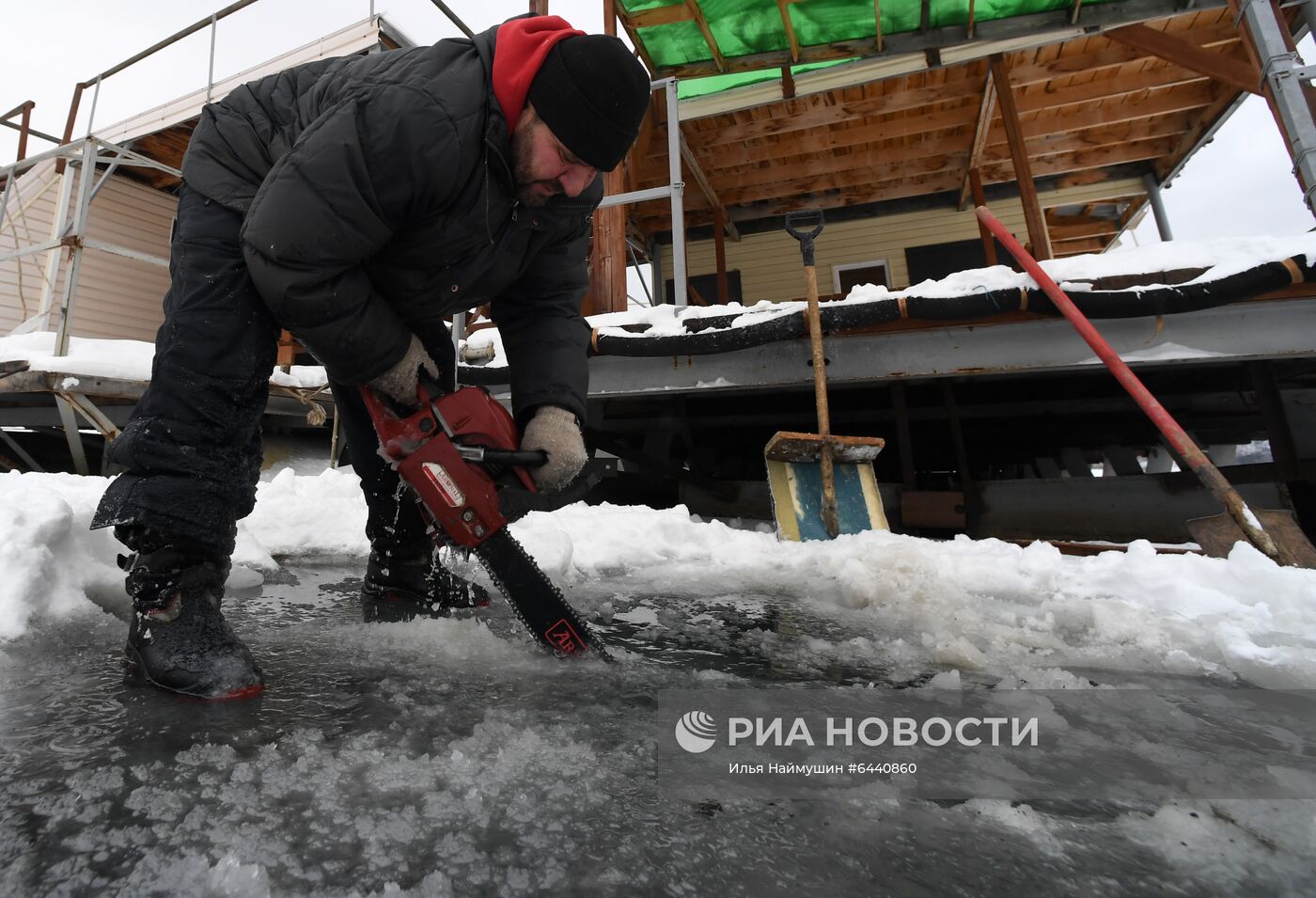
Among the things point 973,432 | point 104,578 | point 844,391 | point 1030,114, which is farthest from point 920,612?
point 1030,114

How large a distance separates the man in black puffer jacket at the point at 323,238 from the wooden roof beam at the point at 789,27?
433cm

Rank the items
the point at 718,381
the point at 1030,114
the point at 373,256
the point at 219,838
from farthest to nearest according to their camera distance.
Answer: the point at 1030,114 < the point at 718,381 < the point at 373,256 < the point at 219,838

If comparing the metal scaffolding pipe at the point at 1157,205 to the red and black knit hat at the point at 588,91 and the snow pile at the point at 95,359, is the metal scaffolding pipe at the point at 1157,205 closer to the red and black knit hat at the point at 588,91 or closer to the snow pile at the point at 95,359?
the red and black knit hat at the point at 588,91

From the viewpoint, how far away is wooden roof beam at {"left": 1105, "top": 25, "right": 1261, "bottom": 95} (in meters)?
4.14

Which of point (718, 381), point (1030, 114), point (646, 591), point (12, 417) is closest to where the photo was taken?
point (646, 591)

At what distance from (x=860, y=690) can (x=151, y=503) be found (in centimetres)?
141

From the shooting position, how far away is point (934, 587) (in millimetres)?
1870

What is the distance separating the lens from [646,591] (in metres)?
2.12

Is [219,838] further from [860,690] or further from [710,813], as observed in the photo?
[860,690]

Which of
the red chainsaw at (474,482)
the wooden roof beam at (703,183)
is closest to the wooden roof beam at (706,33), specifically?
the wooden roof beam at (703,183)

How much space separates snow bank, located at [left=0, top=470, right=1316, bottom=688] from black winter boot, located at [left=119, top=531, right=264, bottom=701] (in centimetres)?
37

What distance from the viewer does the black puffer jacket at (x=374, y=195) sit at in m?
1.18

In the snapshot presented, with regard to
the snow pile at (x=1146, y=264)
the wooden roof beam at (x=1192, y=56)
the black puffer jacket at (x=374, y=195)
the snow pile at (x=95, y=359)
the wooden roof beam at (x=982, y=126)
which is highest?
the wooden roof beam at (x=982, y=126)

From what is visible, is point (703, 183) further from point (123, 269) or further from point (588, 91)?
point (123, 269)
